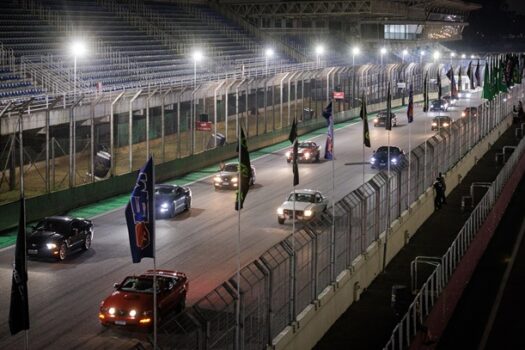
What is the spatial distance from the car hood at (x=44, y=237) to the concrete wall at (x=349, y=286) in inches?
371

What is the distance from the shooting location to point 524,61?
10669 cm

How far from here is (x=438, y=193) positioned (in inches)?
1609

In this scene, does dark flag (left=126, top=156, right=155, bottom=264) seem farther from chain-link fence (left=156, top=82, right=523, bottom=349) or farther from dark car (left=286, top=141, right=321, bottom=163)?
dark car (left=286, top=141, right=321, bottom=163)

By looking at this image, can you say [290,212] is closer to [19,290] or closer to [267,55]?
[19,290]

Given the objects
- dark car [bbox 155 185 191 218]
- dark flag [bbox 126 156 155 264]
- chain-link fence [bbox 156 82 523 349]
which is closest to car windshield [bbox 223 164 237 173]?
dark car [bbox 155 185 191 218]

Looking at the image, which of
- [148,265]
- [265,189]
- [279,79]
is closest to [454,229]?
[265,189]

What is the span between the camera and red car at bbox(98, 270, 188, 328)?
21.9 metres

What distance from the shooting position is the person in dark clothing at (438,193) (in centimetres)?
4072

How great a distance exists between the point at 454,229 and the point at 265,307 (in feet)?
63.4

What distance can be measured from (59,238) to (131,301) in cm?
804

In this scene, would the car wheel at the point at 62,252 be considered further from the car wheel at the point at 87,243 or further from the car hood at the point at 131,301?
the car hood at the point at 131,301

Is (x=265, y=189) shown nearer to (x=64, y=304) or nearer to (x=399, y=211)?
(x=399, y=211)

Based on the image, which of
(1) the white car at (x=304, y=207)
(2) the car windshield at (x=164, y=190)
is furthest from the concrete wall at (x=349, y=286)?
(2) the car windshield at (x=164, y=190)

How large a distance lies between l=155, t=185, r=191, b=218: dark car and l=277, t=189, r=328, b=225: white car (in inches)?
161
